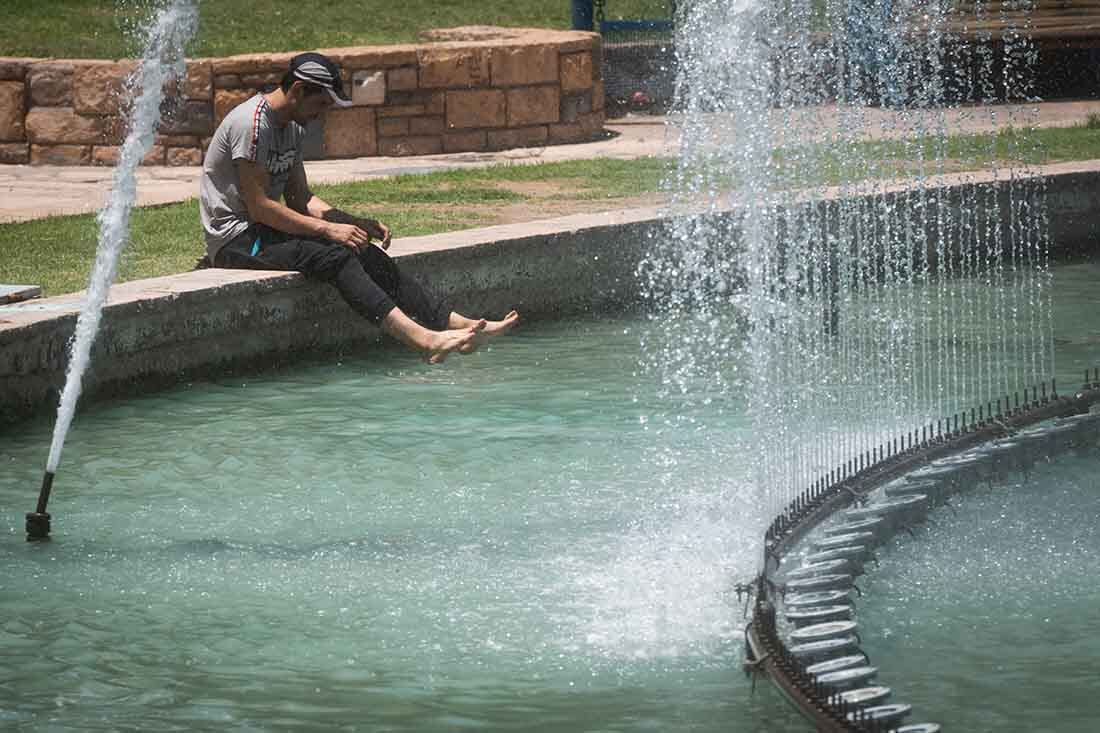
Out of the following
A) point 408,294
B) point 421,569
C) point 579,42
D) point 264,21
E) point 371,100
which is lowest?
point 421,569

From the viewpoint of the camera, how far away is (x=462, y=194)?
37.1ft

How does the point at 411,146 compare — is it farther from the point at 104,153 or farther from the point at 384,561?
the point at 384,561

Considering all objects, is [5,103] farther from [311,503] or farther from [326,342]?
[311,503]

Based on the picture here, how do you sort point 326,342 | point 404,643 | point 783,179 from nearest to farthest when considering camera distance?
1. point 404,643
2. point 326,342
3. point 783,179

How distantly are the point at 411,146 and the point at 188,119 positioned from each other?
1.60m

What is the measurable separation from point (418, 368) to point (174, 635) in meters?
3.43

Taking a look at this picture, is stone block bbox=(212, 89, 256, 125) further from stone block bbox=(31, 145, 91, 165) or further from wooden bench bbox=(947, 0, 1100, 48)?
wooden bench bbox=(947, 0, 1100, 48)

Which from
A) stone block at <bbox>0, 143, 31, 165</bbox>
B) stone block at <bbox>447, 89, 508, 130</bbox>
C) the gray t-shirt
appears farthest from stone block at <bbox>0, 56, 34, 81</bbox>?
the gray t-shirt

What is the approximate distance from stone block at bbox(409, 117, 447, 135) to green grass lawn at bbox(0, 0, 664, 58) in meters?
1.78

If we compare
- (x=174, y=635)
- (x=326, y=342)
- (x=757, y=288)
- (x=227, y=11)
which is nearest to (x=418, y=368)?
(x=326, y=342)

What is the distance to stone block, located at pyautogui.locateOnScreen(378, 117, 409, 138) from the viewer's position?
13.7 meters

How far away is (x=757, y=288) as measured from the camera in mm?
9180

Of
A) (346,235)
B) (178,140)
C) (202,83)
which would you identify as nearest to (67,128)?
(178,140)

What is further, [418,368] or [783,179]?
[783,179]
